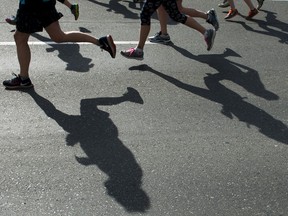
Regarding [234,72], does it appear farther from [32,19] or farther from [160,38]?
[32,19]

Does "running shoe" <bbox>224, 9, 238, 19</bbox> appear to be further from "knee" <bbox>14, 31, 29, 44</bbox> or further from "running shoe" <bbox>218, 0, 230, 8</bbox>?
"knee" <bbox>14, 31, 29, 44</bbox>

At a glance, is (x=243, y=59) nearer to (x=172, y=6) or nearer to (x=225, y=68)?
(x=225, y=68)

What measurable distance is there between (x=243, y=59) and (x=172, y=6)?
48.5 inches

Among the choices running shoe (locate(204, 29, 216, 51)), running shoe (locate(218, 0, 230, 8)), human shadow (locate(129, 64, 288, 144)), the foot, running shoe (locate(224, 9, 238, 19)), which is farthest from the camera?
running shoe (locate(218, 0, 230, 8))

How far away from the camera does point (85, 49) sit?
7.32 metres

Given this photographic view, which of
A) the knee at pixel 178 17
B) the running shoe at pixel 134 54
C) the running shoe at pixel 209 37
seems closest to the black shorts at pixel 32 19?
the running shoe at pixel 134 54

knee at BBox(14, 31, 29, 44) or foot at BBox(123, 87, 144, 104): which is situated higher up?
knee at BBox(14, 31, 29, 44)

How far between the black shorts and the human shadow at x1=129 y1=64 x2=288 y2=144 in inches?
52.3

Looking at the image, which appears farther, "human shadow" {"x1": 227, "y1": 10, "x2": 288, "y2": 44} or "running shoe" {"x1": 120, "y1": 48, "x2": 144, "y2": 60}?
"human shadow" {"x1": 227, "y1": 10, "x2": 288, "y2": 44}

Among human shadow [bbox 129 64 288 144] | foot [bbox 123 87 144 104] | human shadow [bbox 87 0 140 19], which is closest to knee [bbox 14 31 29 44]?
foot [bbox 123 87 144 104]

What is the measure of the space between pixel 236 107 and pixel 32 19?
2.38 m

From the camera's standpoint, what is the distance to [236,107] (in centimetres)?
586

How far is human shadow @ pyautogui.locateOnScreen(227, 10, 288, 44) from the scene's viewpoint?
8.27 meters

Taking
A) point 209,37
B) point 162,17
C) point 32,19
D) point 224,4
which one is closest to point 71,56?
point 32,19
